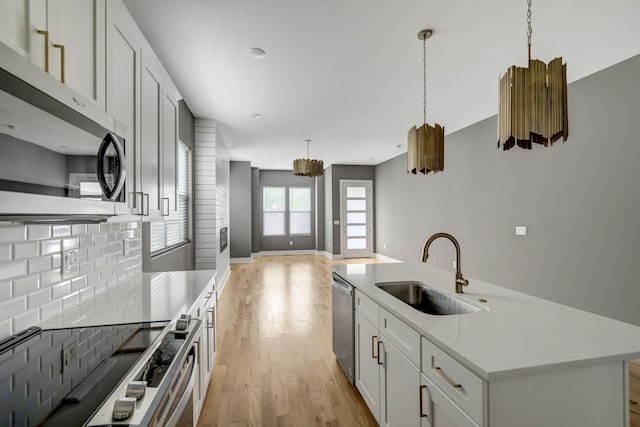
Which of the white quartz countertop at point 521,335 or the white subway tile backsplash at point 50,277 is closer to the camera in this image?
the white quartz countertop at point 521,335

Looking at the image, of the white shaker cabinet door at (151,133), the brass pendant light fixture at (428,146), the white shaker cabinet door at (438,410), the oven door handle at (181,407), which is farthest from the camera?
the brass pendant light fixture at (428,146)

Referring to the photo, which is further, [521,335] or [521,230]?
[521,230]

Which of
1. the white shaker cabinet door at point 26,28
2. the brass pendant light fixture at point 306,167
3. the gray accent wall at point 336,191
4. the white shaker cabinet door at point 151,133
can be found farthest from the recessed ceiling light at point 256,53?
the gray accent wall at point 336,191

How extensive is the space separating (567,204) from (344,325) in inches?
116

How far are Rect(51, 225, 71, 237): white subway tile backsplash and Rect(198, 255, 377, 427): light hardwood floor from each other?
1.42 metres

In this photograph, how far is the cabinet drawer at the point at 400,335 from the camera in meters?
1.30

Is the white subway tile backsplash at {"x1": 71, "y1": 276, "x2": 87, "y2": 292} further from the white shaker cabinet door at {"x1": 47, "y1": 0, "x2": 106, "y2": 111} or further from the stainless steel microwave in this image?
the white shaker cabinet door at {"x1": 47, "y1": 0, "x2": 106, "y2": 111}

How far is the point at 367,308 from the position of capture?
1894 mm

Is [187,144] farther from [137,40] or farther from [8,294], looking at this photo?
[8,294]

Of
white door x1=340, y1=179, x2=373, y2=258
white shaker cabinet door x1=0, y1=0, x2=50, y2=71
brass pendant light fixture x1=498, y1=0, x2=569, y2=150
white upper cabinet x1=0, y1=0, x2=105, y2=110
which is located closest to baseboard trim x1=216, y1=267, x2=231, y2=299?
white door x1=340, y1=179, x2=373, y2=258

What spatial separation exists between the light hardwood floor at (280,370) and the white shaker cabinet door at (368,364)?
0.20 meters

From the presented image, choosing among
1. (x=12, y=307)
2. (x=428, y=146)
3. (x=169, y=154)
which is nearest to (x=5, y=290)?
(x=12, y=307)

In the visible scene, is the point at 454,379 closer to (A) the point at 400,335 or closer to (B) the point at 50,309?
(A) the point at 400,335

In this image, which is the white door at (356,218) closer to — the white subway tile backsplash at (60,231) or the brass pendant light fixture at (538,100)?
the brass pendant light fixture at (538,100)
